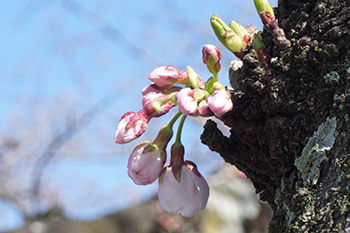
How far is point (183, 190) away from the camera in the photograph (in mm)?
822

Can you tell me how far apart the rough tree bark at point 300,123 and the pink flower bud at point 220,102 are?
51mm

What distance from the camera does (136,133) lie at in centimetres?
78

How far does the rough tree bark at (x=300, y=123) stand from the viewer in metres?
0.61

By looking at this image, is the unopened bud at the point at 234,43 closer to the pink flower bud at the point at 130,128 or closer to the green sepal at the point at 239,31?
the green sepal at the point at 239,31

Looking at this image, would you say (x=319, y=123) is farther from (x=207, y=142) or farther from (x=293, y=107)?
(x=207, y=142)

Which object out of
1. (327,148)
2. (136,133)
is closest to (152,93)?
(136,133)

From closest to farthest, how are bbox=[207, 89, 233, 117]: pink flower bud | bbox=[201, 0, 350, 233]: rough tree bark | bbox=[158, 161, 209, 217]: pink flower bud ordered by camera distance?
bbox=[201, 0, 350, 233]: rough tree bark < bbox=[207, 89, 233, 117]: pink flower bud < bbox=[158, 161, 209, 217]: pink flower bud

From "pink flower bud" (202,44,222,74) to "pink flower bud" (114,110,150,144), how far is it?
144 mm

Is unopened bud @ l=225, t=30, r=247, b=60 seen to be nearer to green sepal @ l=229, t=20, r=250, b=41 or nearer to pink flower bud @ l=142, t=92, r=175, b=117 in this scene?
green sepal @ l=229, t=20, r=250, b=41

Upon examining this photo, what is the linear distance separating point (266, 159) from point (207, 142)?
109 millimetres

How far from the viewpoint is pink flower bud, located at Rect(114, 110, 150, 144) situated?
2.57 ft

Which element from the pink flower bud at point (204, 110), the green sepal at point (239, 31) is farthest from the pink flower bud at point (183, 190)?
the green sepal at point (239, 31)

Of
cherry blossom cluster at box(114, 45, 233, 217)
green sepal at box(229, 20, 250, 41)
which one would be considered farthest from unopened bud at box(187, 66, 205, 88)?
green sepal at box(229, 20, 250, 41)

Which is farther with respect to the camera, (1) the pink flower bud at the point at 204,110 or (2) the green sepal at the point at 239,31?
(2) the green sepal at the point at 239,31
